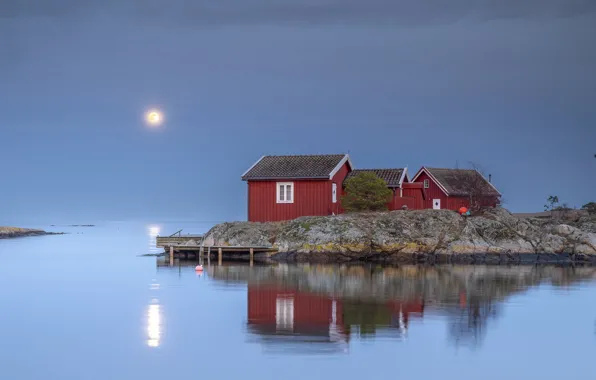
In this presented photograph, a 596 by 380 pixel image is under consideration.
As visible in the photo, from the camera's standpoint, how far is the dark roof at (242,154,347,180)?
171ft

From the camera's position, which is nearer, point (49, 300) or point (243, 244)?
point (49, 300)

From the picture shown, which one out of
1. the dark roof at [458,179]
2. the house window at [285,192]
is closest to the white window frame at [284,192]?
the house window at [285,192]

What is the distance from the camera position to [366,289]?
107ft

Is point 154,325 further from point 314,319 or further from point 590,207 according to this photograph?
point 590,207

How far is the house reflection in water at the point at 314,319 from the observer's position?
2086 centimetres

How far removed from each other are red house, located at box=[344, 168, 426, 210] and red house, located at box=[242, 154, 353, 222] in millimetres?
2442

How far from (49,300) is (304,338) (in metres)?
14.7

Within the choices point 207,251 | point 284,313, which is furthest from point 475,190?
point 284,313

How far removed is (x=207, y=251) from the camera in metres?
50.3

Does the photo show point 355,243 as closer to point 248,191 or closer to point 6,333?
point 248,191

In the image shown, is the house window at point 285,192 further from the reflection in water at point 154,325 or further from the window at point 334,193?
the reflection in water at point 154,325

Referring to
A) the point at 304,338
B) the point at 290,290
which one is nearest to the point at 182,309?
the point at 290,290

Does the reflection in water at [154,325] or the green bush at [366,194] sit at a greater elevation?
the green bush at [366,194]

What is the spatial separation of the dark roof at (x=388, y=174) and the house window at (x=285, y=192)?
4.65 metres
